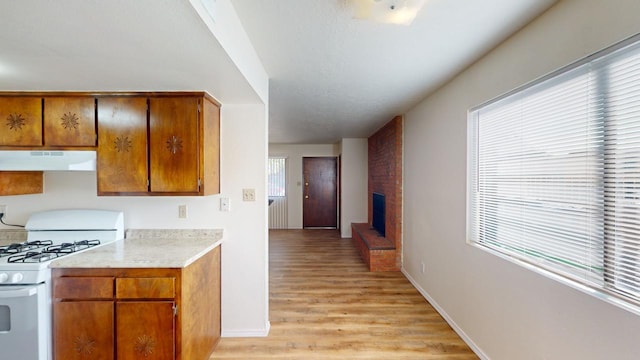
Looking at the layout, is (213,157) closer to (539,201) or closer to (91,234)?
(91,234)

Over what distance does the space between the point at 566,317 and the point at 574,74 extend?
1221 mm

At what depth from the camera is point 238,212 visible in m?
2.27

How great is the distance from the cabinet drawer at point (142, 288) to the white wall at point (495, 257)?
7.01ft

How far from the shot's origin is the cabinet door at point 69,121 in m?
1.97

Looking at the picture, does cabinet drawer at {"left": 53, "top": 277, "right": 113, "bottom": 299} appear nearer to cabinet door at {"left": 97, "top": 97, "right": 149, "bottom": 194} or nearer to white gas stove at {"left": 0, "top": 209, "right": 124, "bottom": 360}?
white gas stove at {"left": 0, "top": 209, "right": 124, "bottom": 360}

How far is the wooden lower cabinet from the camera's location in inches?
64.1

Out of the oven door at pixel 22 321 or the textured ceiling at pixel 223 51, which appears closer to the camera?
the textured ceiling at pixel 223 51

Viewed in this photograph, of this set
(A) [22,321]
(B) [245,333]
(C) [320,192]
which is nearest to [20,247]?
(A) [22,321]

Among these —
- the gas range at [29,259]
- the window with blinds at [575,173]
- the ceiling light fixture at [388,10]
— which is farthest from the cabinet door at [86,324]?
the window with blinds at [575,173]

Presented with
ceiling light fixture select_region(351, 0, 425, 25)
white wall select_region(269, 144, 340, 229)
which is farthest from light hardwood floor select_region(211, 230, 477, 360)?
white wall select_region(269, 144, 340, 229)

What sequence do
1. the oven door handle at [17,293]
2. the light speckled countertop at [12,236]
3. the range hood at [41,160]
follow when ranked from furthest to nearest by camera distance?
the light speckled countertop at [12,236] < the range hood at [41,160] < the oven door handle at [17,293]

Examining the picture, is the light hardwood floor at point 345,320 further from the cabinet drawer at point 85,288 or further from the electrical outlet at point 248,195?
the electrical outlet at point 248,195

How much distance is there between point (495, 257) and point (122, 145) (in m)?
2.82

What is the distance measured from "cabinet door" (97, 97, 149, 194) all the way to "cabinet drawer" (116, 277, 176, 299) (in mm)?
686
